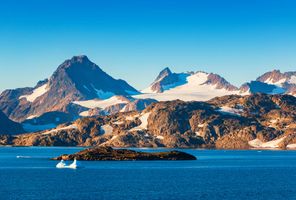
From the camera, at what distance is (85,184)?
162m

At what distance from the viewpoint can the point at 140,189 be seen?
149000 millimetres

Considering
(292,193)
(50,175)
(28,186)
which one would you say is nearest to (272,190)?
(292,193)

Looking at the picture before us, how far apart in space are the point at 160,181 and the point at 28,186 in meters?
33.9

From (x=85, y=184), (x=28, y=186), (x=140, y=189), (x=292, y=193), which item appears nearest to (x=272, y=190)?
(x=292, y=193)

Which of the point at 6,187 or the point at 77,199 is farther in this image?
the point at 6,187

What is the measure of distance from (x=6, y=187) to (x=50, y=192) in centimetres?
1522

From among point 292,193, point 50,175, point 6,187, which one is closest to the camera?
point 292,193

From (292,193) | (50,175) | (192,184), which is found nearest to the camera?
(292,193)

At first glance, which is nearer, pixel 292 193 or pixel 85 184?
pixel 292 193

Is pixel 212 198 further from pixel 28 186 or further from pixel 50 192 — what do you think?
pixel 28 186

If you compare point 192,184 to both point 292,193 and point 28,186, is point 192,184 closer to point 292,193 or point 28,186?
point 292,193

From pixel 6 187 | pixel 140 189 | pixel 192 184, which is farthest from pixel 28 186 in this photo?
pixel 192 184

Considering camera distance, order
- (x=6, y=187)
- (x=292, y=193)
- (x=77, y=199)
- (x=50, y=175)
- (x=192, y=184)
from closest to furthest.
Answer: (x=77, y=199) → (x=292, y=193) → (x=6, y=187) → (x=192, y=184) → (x=50, y=175)

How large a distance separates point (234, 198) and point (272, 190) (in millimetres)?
19193
